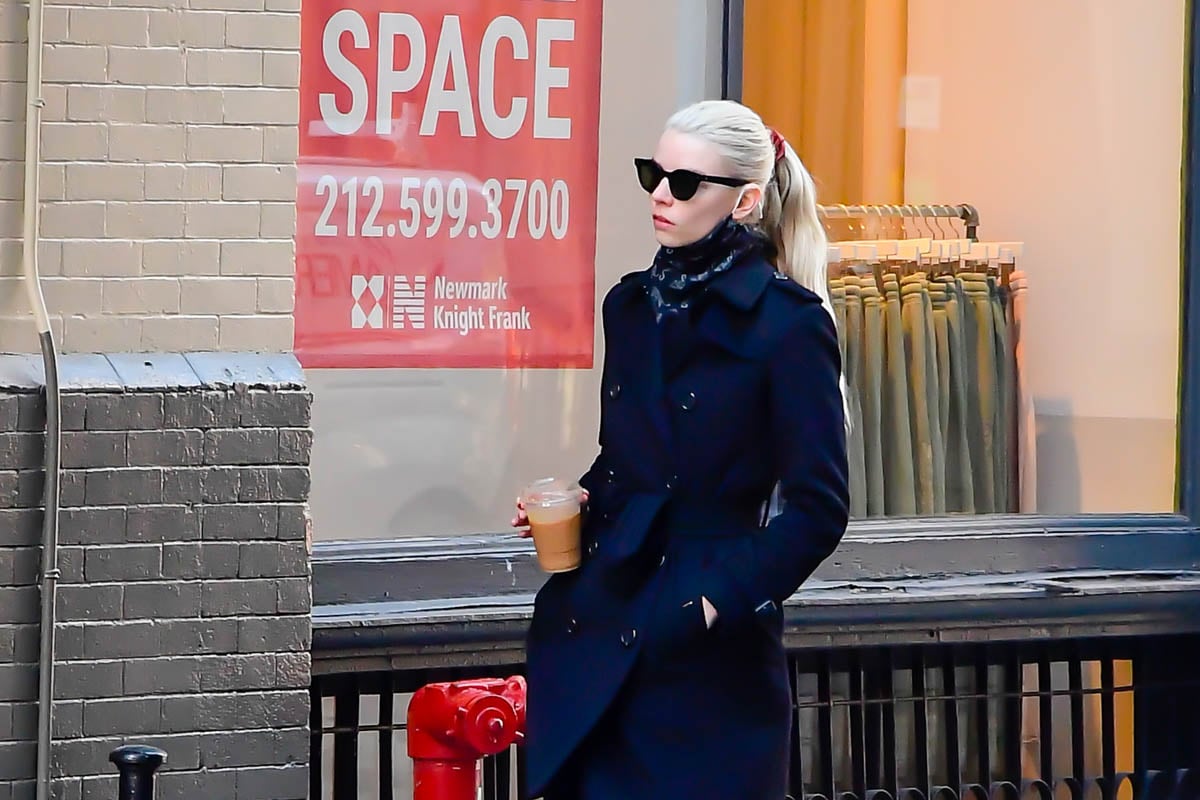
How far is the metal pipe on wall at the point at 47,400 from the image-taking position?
398 cm

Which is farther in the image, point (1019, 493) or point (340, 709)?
point (1019, 493)

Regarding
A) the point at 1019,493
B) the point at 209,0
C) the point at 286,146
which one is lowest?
the point at 1019,493

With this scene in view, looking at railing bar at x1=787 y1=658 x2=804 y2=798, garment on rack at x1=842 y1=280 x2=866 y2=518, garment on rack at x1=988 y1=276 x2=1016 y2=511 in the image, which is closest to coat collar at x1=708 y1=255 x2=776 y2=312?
railing bar at x1=787 y1=658 x2=804 y2=798

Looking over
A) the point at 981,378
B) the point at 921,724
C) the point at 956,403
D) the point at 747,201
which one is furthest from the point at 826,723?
the point at 747,201

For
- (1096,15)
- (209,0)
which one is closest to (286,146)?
(209,0)

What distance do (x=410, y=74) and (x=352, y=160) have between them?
29 centimetres

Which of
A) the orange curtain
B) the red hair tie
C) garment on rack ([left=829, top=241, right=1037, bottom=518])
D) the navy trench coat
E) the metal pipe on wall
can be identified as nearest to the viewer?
the navy trench coat

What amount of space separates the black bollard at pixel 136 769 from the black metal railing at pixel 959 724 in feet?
3.88

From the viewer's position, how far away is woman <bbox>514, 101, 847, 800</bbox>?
3283mm

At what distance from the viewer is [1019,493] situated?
228 inches

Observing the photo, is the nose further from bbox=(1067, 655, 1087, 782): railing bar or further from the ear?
bbox=(1067, 655, 1087, 782): railing bar

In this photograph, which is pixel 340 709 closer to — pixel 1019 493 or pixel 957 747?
pixel 957 747

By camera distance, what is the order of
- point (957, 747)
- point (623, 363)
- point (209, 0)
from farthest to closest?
point (957, 747) → point (209, 0) → point (623, 363)

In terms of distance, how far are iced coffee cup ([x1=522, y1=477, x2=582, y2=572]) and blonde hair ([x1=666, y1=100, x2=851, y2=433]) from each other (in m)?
0.54
